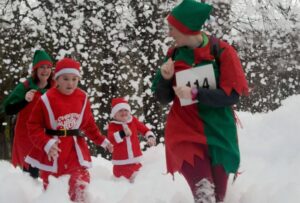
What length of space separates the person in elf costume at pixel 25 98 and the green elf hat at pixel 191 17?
265 centimetres

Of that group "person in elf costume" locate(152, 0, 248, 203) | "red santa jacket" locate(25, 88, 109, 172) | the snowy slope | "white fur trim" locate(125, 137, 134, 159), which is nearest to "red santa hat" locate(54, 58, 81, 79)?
"red santa jacket" locate(25, 88, 109, 172)

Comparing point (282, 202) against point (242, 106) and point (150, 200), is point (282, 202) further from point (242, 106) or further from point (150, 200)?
point (242, 106)

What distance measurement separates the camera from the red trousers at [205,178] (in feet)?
10.6

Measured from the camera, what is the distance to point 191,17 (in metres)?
3.28

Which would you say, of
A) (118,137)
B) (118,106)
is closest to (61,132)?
(118,137)

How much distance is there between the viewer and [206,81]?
3.31 metres

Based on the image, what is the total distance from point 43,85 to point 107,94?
23.9ft

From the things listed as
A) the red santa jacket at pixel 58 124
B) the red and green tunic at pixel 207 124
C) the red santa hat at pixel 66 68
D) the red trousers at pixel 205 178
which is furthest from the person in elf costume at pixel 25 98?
the red trousers at pixel 205 178

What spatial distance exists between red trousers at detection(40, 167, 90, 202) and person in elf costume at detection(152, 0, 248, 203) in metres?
1.22

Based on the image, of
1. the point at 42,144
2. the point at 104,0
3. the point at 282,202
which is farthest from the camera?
the point at 104,0

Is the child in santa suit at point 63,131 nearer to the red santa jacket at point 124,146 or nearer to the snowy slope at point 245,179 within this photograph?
the snowy slope at point 245,179

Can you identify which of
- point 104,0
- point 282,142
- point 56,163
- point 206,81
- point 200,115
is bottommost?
point 282,142

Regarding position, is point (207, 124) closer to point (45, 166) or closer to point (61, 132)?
point (61, 132)

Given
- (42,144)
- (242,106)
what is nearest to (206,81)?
(42,144)
